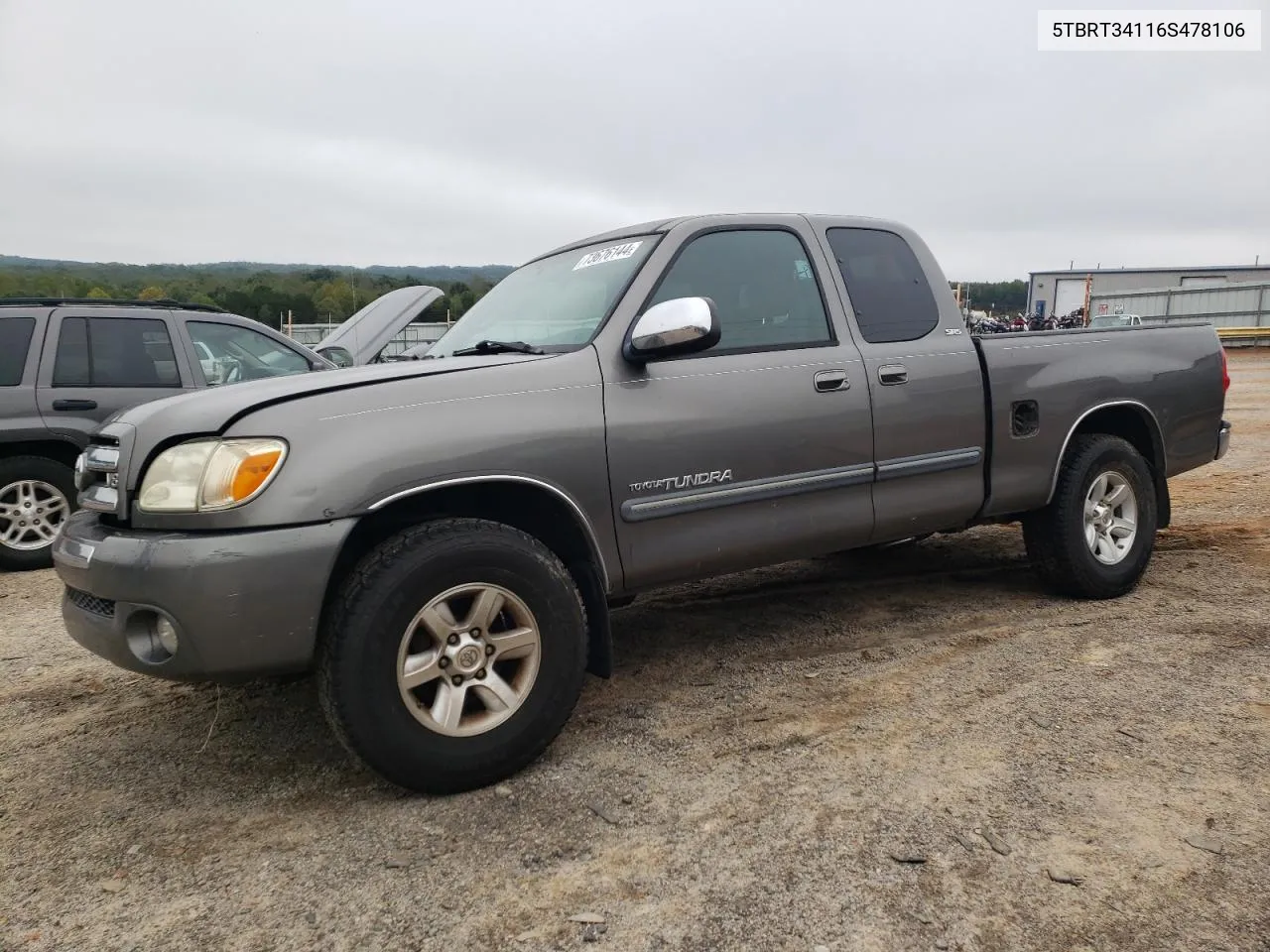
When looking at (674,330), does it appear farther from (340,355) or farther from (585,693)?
(340,355)

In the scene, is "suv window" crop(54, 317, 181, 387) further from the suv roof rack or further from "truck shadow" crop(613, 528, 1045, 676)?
"truck shadow" crop(613, 528, 1045, 676)

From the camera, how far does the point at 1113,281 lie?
53.1 m

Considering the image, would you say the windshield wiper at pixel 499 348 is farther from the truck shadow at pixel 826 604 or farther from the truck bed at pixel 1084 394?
the truck bed at pixel 1084 394

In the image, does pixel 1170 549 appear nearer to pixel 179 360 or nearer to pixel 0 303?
pixel 179 360

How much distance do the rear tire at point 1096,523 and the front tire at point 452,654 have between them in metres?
2.71

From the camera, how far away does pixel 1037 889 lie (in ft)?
7.13

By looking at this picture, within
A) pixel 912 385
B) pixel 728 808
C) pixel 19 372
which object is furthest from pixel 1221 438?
pixel 19 372

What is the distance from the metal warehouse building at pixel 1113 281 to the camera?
47.5 meters

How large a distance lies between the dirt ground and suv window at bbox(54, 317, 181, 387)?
2.58 m

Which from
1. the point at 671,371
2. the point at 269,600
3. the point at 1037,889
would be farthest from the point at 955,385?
the point at 269,600

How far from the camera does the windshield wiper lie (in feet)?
10.7

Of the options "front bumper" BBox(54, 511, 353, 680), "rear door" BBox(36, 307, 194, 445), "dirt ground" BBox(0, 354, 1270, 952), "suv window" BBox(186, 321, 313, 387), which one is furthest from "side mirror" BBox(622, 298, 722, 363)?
"rear door" BBox(36, 307, 194, 445)

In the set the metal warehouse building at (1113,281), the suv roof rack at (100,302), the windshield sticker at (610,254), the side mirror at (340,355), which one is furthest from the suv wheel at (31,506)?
the metal warehouse building at (1113,281)

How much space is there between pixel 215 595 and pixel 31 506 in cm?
454
